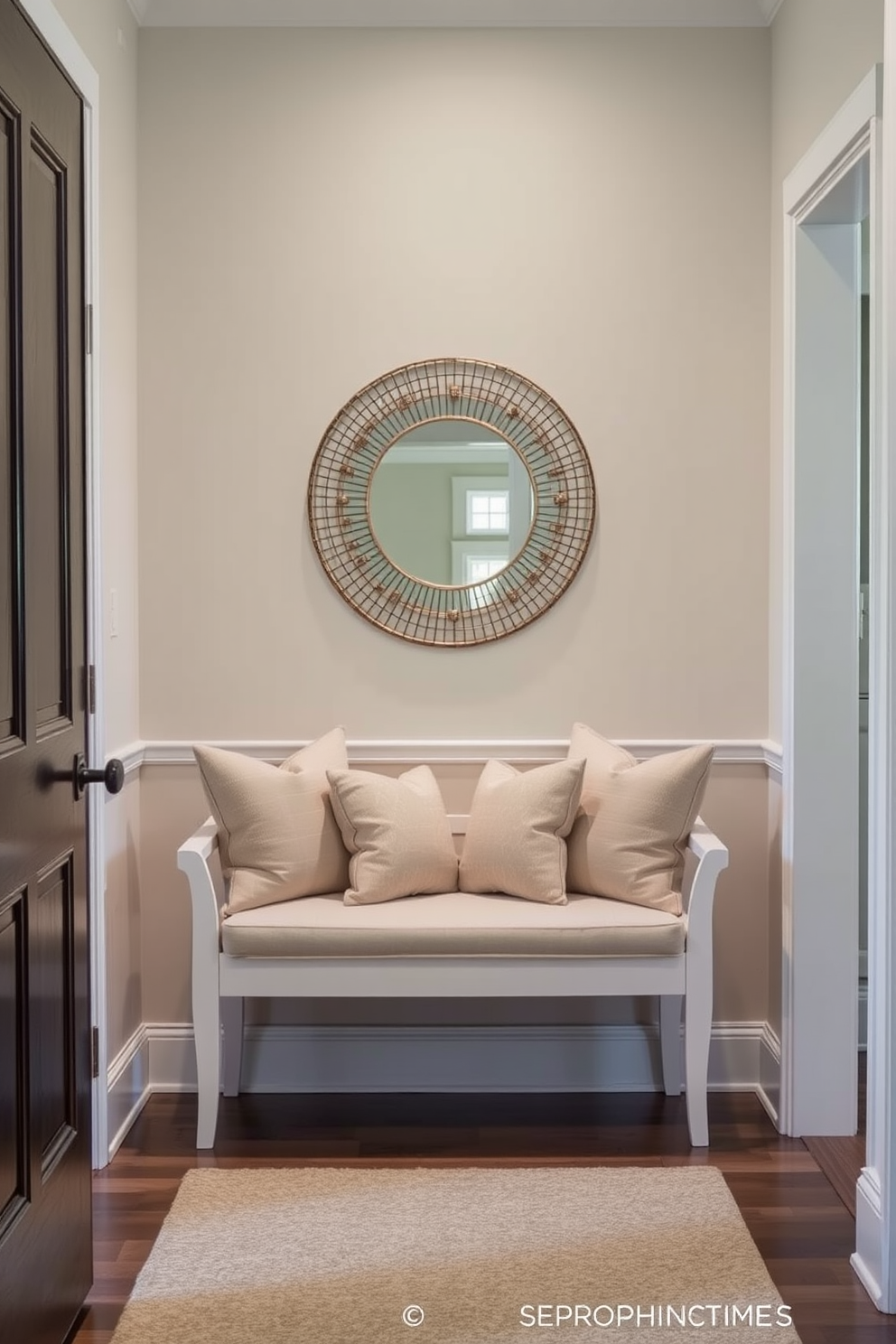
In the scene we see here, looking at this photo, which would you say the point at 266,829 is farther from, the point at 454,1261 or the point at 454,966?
the point at 454,1261

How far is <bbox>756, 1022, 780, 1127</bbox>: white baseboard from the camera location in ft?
10.8

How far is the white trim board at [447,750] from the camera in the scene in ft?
11.5

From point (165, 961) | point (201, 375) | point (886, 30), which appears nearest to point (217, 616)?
point (201, 375)

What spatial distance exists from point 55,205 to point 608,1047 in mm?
2522

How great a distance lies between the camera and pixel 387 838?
3143mm

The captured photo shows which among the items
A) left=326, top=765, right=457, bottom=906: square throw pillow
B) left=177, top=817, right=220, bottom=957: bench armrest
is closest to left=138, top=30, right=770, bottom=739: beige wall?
left=326, top=765, right=457, bottom=906: square throw pillow

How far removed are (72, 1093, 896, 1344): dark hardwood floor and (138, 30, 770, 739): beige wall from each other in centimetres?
101

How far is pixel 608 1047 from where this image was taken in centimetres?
349

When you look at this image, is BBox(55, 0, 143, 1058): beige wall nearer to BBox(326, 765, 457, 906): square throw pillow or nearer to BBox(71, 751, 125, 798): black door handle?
BBox(326, 765, 457, 906): square throw pillow

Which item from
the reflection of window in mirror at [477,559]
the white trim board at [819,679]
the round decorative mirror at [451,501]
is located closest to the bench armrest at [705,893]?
the white trim board at [819,679]

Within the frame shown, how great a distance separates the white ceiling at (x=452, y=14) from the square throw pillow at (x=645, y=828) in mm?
1997

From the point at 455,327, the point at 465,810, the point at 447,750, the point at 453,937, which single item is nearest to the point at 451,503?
the point at 455,327

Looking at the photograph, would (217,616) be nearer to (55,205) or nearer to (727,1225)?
(55,205)

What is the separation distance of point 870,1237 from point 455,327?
2.44 m
